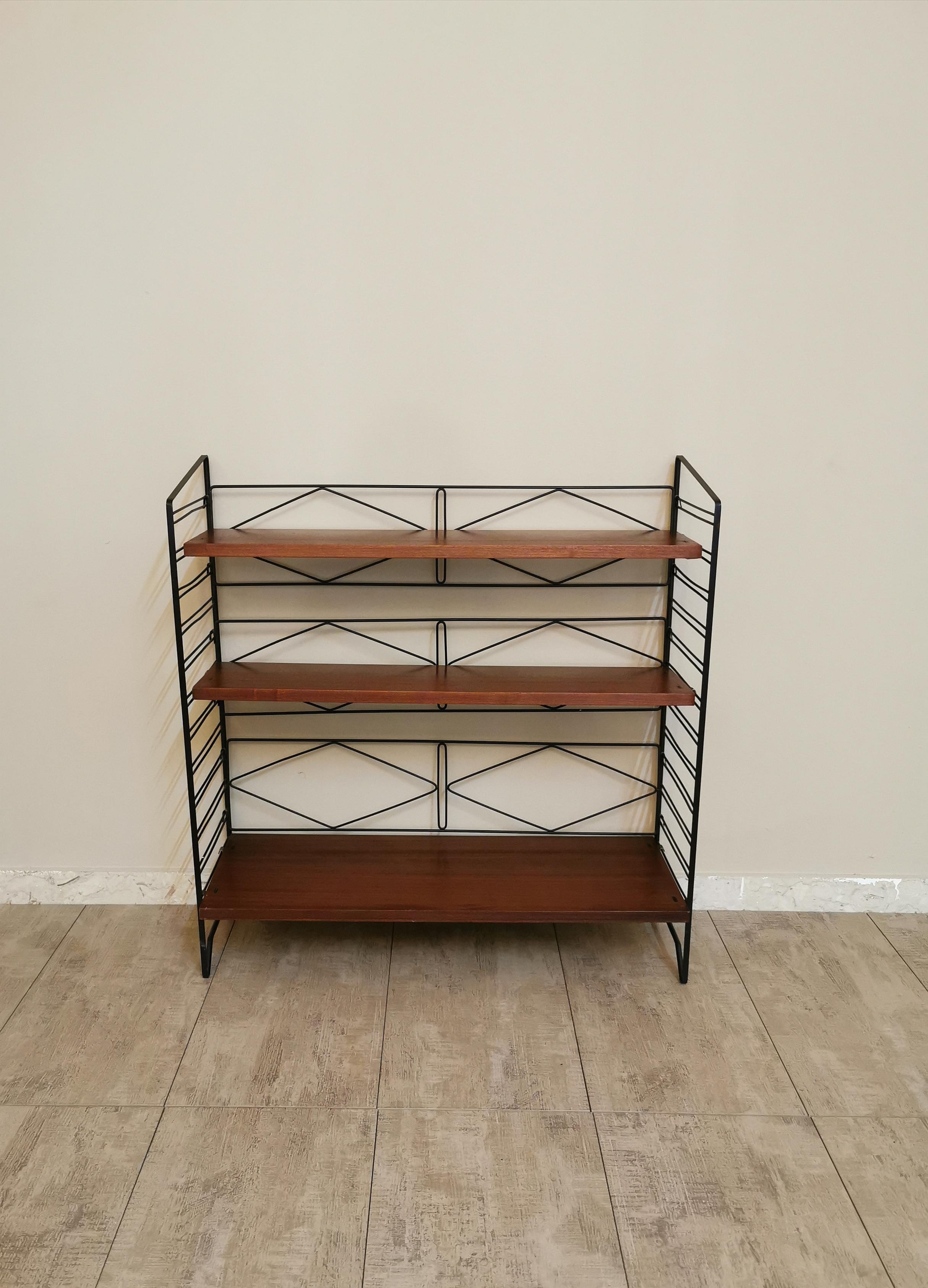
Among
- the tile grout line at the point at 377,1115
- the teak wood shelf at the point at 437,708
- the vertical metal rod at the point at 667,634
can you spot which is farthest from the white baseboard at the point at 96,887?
the vertical metal rod at the point at 667,634

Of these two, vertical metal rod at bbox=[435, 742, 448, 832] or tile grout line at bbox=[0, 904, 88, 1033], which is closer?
tile grout line at bbox=[0, 904, 88, 1033]

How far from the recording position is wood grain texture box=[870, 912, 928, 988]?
2473 millimetres

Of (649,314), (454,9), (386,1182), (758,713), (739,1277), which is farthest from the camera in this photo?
(758,713)

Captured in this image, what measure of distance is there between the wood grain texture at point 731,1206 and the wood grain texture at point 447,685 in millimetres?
913

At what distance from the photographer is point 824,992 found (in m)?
2.35

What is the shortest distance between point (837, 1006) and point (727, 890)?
47 centimetres

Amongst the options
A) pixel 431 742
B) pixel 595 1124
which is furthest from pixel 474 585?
pixel 595 1124

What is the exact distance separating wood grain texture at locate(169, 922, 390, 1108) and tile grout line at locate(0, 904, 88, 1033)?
0.45 metres

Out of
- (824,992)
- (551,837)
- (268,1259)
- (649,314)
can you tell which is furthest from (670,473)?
(268,1259)

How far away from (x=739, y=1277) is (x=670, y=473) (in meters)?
1.74

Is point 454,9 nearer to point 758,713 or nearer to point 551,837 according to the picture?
point 758,713

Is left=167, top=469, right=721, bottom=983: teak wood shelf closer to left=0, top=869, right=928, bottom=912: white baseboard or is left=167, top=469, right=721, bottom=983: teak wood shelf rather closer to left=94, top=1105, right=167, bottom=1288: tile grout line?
left=0, top=869, right=928, bottom=912: white baseboard

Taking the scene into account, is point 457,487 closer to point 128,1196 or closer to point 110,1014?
point 110,1014

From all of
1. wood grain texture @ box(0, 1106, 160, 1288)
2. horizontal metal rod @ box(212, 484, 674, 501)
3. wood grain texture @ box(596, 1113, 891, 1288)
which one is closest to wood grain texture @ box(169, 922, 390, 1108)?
wood grain texture @ box(0, 1106, 160, 1288)
